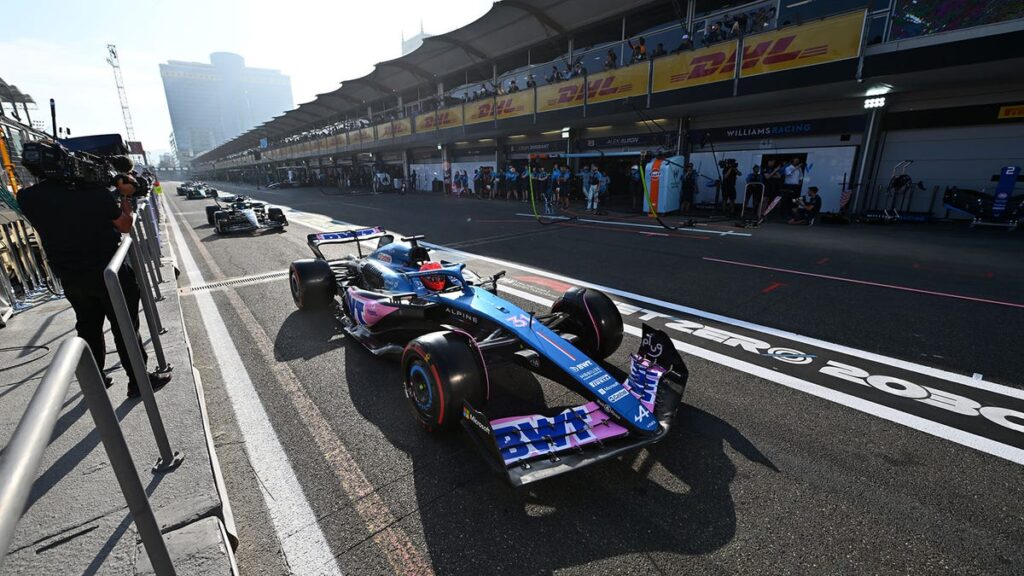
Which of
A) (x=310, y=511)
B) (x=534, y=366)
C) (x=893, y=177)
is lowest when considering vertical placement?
(x=310, y=511)

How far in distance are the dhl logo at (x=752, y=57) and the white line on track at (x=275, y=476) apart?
14.4 metres

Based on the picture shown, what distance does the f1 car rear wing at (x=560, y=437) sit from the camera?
7.58ft

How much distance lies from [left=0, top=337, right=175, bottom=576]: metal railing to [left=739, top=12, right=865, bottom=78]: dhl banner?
1481 cm

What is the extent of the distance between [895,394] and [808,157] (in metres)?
14.1

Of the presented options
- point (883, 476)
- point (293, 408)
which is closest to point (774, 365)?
point (883, 476)

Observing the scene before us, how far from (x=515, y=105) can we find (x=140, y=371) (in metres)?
20.5

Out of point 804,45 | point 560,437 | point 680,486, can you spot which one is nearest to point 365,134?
point 804,45

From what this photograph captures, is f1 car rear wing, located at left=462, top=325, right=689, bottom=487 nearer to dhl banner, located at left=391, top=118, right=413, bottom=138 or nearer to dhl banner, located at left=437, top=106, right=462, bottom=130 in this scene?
dhl banner, located at left=437, top=106, right=462, bottom=130

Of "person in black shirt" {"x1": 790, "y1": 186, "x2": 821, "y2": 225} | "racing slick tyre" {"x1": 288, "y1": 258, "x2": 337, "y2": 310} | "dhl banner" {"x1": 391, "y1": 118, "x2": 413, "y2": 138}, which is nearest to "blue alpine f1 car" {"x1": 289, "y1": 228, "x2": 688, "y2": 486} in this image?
"racing slick tyre" {"x1": 288, "y1": 258, "x2": 337, "y2": 310}

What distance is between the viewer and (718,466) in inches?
103

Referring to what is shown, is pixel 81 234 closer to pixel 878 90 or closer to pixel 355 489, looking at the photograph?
pixel 355 489

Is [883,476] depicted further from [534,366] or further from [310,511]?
[310,511]

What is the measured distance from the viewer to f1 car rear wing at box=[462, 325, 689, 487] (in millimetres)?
2311

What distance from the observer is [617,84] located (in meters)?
16.0
